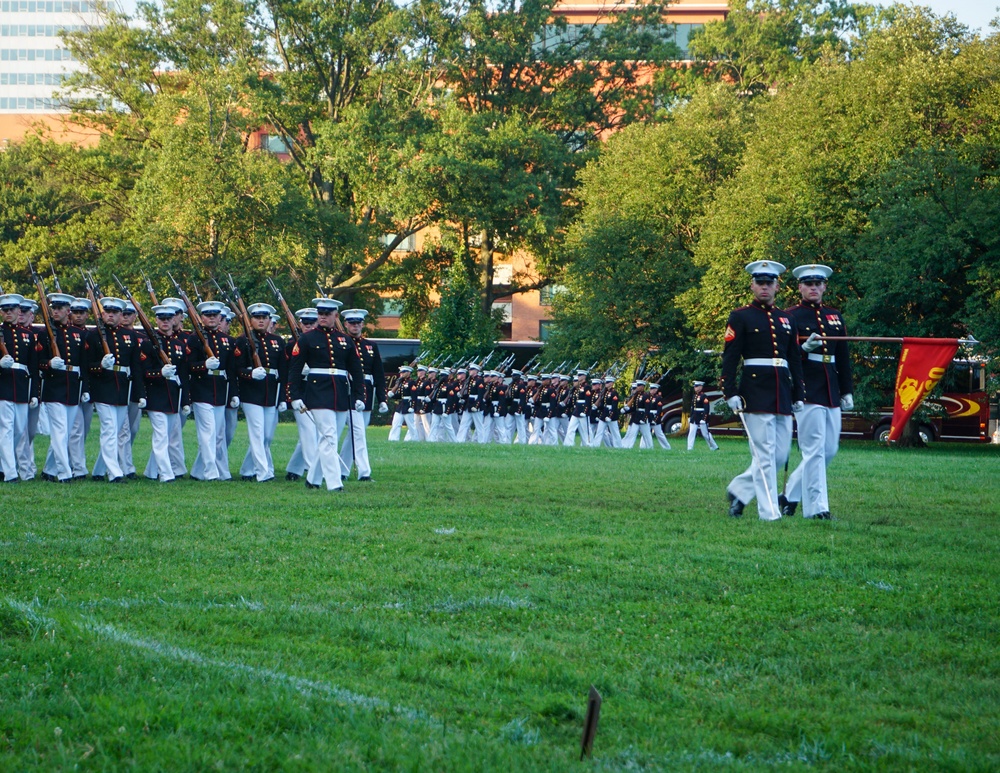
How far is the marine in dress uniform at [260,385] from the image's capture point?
634 inches

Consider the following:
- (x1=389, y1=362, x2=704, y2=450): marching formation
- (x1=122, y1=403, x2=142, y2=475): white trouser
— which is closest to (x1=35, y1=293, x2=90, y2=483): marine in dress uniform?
(x1=122, y1=403, x2=142, y2=475): white trouser

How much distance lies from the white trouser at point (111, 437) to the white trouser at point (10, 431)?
89 cm

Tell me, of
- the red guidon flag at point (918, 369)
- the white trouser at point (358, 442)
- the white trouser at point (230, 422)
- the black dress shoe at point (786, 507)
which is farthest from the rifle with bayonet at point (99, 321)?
the red guidon flag at point (918, 369)

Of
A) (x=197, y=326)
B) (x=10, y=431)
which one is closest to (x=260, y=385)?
(x=197, y=326)

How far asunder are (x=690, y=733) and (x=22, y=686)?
2.51 meters

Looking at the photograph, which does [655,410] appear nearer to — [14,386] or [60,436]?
[60,436]

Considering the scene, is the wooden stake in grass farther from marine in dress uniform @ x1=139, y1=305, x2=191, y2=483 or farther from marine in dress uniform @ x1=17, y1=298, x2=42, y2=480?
marine in dress uniform @ x1=17, y1=298, x2=42, y2=480

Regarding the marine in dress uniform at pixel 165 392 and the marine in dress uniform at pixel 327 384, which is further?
the marine in dress uniform at pixel 165 392

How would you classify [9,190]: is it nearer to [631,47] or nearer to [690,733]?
[631,47]

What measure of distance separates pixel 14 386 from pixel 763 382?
348 inches

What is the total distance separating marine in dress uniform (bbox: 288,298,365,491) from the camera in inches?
543

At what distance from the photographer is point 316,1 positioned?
46906 millimetres

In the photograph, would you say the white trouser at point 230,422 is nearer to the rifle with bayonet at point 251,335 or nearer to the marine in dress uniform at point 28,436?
the rifle with bayonet at point 251,335

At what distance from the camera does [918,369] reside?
1284cm
